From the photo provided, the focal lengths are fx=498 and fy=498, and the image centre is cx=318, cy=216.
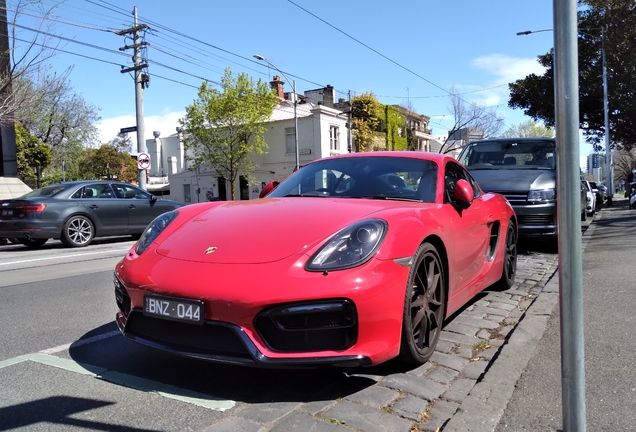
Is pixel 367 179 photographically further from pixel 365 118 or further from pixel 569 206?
pixel 365 118

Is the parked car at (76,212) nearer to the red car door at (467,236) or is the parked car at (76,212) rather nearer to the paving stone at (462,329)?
the red car door at (467,236)

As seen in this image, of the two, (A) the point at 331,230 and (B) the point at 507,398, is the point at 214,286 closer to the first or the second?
(A) the point at 331,230

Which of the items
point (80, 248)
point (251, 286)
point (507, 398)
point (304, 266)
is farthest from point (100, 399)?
point (80, 248)

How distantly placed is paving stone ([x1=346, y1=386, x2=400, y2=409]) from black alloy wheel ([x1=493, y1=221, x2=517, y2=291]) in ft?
9.50

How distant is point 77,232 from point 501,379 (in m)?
10.1

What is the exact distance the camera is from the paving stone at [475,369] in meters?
3.06

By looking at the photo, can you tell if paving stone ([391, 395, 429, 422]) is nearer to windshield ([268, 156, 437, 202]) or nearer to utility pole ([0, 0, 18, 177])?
windshield ([268, 156, 437, 202])

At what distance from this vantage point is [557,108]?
196 cm

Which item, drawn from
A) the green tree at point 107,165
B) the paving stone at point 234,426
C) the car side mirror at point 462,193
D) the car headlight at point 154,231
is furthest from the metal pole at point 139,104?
the green tree at point 107,165

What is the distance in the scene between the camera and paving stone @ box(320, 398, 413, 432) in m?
2.35

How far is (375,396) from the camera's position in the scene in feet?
8.84

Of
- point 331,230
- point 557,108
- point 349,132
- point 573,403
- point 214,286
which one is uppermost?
point 349,132

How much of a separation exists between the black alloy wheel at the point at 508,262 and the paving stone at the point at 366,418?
3.17 m

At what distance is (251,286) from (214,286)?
0.67 ft
